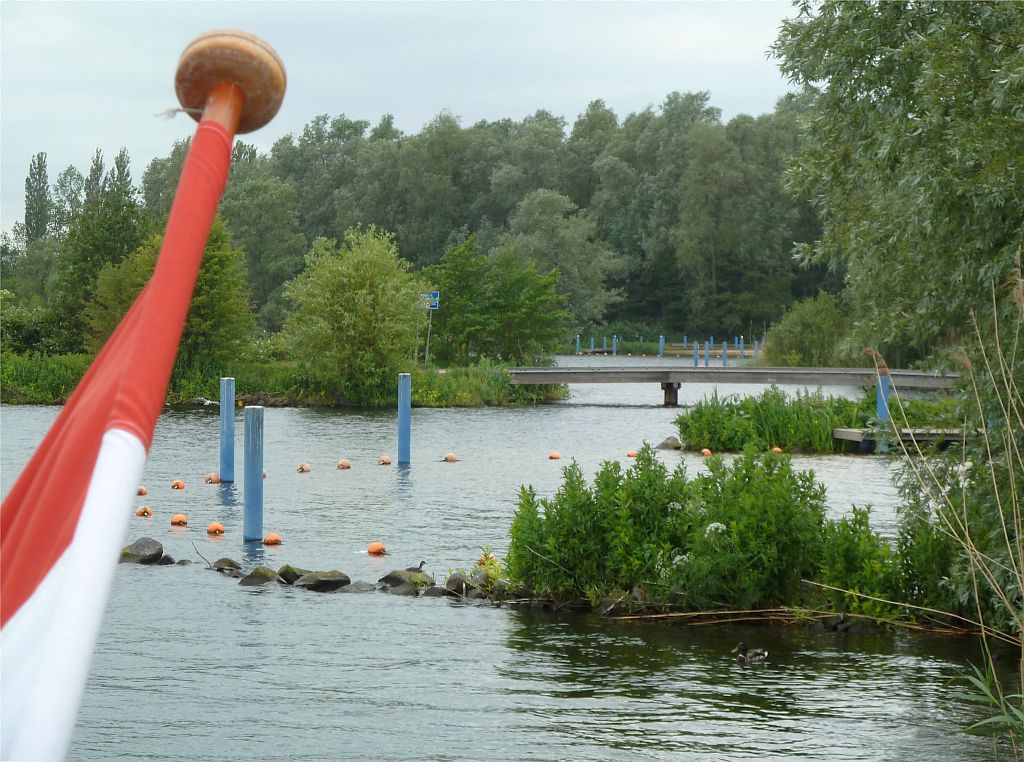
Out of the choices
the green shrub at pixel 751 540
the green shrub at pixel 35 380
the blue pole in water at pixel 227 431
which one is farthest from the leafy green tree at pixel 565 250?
the green shrub at pixel 751 540

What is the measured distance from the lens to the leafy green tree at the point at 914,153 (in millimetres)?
8641

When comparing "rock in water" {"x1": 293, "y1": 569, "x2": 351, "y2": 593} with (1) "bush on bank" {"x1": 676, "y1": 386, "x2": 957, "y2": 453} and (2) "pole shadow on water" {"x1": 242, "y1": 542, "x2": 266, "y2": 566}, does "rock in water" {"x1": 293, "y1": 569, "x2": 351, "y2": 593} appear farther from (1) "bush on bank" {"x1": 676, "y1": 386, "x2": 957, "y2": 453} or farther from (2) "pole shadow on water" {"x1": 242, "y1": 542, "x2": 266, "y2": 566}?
(1) "bush on bank" {"x1": 676, "y1": 386, "x2": 957, "y2": 453}

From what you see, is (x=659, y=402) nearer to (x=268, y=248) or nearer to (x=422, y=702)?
(x=422, y=702)

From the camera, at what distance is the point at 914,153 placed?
9312 millimetres

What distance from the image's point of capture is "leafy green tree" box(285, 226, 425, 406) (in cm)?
3972

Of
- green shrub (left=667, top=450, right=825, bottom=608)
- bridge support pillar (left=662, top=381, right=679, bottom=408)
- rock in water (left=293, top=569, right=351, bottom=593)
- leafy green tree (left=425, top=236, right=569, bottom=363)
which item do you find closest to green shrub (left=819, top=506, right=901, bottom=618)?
green shrub (left=667, top=450, right=825, bottom=608)

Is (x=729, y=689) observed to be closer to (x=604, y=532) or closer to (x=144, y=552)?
(x=604, y=532)

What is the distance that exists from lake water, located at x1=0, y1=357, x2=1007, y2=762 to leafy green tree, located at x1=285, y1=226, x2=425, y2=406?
77.5 ft

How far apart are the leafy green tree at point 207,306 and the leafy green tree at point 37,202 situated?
58.3 meters

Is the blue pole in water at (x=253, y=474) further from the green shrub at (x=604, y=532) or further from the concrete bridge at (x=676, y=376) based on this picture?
the concrete bridge at (x=676, y=376)

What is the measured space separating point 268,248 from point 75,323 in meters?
44.3

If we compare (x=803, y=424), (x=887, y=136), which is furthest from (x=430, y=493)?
(x=887, y=136)

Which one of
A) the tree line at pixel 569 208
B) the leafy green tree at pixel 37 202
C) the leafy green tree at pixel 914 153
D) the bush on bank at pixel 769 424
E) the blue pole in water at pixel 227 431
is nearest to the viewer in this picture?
the leafy green tree at pixel 914 153

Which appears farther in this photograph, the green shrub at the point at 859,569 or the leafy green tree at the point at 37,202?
the leafy green tree at the point at 37,202
